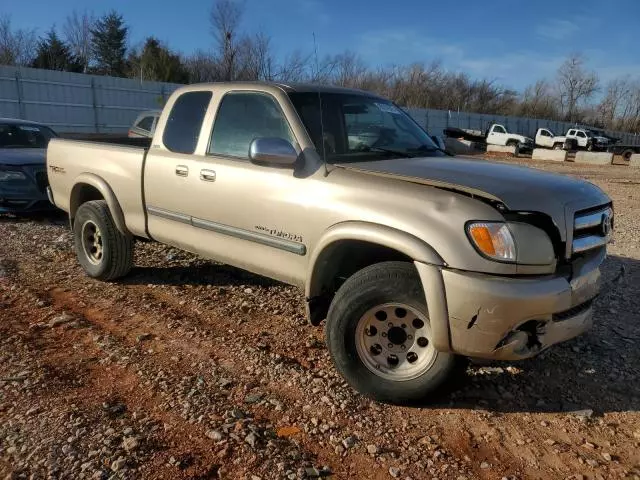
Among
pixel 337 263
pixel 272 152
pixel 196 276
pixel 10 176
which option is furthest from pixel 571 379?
pixel 10 176

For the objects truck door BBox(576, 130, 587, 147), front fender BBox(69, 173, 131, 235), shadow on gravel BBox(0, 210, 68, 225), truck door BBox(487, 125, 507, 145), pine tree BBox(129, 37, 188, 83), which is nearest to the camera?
front fender BBox(69, 173, 131, 235)

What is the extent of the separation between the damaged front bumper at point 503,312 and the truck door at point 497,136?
3498 cm

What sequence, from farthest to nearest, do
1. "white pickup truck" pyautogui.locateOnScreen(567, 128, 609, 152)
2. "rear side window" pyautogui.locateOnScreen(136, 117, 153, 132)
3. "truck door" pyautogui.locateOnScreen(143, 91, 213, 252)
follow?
"white pickup truck" pyautogui.locateOnScreen(567, 128, 609, 152) < "rear side window" pyautogui.locateOnScreen(136, 117, 153, 132) < "truck door" pyautogui.locateOnScreen(143, 91, 213, 252)

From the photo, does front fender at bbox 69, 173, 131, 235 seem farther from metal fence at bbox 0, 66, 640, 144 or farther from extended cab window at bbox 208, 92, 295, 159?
metal fence at bbox 0, 66, 640, 144

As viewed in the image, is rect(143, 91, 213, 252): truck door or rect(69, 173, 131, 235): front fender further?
rect(69, 173, 131, 235): front fender

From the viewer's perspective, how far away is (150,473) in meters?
2.58

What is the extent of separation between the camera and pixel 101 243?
5332 mm

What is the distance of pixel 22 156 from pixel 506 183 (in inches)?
308

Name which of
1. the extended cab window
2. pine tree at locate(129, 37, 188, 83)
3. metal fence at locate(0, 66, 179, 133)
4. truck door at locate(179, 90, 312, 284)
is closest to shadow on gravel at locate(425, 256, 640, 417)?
truck door at locate(179, 90, 312, 284)

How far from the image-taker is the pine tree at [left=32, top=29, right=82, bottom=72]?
4431 centimetres

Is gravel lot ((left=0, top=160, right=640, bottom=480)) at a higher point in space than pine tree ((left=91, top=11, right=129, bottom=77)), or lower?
lower

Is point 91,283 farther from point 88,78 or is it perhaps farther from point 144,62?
point 144,62

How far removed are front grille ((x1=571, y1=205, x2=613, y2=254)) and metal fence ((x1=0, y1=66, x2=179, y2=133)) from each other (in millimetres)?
24870

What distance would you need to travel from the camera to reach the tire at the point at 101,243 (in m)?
5.22
